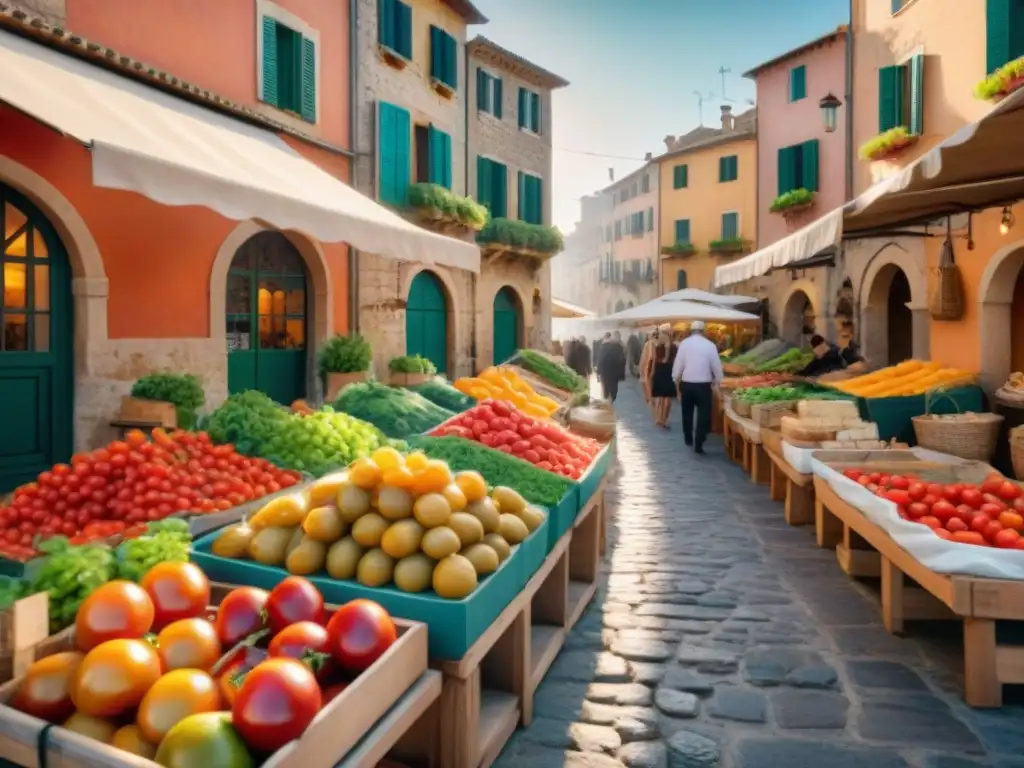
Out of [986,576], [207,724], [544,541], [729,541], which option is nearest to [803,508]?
[729,541]

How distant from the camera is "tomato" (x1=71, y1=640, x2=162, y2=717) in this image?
6.43 feet

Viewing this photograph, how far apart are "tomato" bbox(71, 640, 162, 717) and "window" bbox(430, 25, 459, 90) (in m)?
14.9

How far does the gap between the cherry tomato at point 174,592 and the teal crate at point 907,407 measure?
7.78 m

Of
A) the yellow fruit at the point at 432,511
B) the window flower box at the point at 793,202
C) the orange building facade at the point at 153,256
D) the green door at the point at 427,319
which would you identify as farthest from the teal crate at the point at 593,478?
the window flower box at the point at 793,202

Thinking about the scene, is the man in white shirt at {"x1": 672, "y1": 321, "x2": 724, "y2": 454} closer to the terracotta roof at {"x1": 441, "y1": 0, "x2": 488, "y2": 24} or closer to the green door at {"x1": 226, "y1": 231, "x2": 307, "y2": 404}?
the green door at {"x1": 226, "y1": 231, "x2": 307, "y2": 404}

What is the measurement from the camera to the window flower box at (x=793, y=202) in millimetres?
17859

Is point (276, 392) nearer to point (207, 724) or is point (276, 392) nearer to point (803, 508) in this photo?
point (803, 508)

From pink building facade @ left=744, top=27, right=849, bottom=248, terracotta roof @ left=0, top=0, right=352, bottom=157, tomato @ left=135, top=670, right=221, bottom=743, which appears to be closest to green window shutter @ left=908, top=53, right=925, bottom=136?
pink building facade @ left=744, top=27, right=849, bottom=248

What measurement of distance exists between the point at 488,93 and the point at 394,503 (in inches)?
672

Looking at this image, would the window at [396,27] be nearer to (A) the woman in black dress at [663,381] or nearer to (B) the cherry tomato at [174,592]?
(A) the woman in black dress at [663,381]

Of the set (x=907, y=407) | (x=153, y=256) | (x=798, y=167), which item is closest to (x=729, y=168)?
(x=798, y=167)

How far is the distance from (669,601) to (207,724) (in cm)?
374

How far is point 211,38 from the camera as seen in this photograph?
9.38 metres

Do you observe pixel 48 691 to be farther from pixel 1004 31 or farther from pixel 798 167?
pixel 798 167
